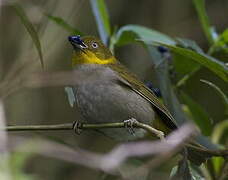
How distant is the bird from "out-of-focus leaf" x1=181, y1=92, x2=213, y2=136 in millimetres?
135

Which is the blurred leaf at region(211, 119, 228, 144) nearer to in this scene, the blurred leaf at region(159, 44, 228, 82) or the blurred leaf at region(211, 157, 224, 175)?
the blurred leaf at region(211, 157, 224, 175)

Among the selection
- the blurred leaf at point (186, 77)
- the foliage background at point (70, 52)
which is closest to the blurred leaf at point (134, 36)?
the blurred leaf at point (186, 77)

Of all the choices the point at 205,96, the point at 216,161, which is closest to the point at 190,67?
the point at 216,161

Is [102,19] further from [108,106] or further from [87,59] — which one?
[108,106]

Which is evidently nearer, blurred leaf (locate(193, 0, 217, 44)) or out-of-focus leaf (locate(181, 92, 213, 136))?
out-of-focus leaf (locate(181, 92, 213, 136))

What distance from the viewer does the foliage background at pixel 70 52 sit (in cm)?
608

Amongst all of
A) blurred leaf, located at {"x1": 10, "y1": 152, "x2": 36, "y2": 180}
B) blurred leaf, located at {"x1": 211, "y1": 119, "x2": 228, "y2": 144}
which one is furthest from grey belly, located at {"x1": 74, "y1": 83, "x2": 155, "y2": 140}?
blurred leaf, located at {"x1": 10, "y1": 152, "x2": 36, "y2": 180}

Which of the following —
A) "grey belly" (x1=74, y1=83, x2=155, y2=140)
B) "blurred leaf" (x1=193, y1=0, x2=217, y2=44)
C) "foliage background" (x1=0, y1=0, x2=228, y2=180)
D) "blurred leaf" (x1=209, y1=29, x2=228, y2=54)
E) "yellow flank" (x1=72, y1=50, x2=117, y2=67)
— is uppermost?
"blurred leaf" (x1=193, y1=0, x2=217, y2=44)

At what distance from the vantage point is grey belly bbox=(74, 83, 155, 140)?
3514 millimetres

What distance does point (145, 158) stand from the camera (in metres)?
3.66

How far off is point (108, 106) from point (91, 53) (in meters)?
0.53

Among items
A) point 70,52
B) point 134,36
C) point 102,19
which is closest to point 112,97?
point 134,36

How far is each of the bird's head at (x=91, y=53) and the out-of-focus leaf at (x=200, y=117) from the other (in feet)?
2.23

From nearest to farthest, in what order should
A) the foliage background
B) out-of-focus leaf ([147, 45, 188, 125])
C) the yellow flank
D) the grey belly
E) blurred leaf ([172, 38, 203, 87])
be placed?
1. out-of-focus leaf ([147, 45, 188, 125])
2. blurred leaf ([172, 38, 203, 87])
3. the grey belly
4. the yellow flank
5. the foliage background
